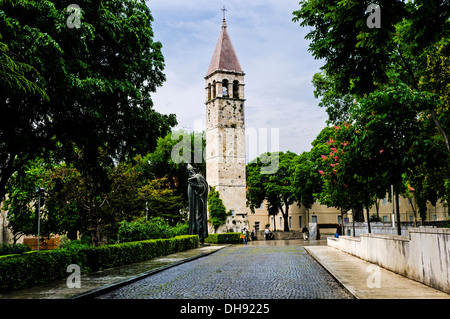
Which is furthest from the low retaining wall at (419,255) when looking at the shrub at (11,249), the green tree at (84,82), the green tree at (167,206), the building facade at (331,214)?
the building facade at (331,214)

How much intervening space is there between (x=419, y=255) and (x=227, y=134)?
44.4 m

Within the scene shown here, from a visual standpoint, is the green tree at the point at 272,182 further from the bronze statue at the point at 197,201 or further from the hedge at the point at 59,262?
the hedge at the point at 59,262

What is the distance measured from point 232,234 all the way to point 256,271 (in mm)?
33177

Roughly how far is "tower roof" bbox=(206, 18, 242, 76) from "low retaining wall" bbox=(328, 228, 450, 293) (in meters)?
43.2

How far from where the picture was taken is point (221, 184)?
52.6m

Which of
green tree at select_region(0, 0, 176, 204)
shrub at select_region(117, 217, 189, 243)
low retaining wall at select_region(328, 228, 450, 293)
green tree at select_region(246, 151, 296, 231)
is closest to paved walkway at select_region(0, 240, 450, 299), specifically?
low retaining wall at select_region(328, 228, 450, 293)

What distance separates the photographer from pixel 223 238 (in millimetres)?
45094

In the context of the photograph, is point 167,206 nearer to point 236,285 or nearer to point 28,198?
point 28,198

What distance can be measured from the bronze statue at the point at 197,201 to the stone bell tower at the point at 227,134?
20.2 m

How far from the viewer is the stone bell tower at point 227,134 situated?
52750mm

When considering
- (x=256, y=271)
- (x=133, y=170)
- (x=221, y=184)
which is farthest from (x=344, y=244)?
(x=221, y=184)

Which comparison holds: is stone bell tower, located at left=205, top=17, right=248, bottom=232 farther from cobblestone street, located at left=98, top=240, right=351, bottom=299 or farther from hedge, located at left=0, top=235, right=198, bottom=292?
cobblestone street, located at left=98, top=240, right=351, bottom=299

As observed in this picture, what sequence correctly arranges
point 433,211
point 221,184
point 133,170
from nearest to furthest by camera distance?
point 133,170, point 221,184, point 433,211

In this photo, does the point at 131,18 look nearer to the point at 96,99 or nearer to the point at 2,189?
the point at 96,99
